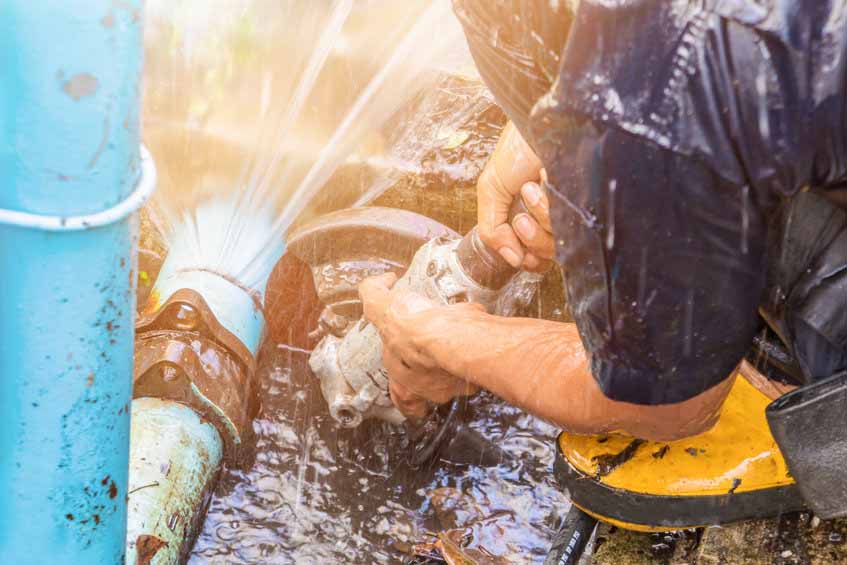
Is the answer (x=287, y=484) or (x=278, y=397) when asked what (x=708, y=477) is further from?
(x=278, y=397)

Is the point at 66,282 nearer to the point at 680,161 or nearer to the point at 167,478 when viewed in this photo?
the point at 680,161

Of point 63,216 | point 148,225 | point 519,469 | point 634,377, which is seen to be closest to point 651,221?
point 634,377

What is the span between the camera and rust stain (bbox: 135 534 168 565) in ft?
7.72

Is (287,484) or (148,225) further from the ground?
(148,225)

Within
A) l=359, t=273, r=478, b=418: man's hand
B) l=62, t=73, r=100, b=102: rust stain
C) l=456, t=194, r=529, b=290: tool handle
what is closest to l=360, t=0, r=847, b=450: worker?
l=359, t=273, r=478, b=418: man's hand

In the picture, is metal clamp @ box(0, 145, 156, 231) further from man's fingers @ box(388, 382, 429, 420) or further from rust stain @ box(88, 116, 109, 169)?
man's fingers @ box(388, 382, 429, 420)

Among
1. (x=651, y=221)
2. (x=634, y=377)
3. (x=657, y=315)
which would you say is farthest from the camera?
(x=634, y=377)

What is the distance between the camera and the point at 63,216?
1.50 metres

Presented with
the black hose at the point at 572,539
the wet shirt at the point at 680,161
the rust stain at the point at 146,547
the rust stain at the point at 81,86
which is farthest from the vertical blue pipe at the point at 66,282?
the black hose at the point at 572,539

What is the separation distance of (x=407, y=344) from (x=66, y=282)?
1.19 m

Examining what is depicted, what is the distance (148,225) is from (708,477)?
274 centimetres

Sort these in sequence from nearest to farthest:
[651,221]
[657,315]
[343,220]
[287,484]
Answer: [651,221] → [657,315] → [287,484] → [343,220]

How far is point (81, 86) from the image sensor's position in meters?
1.42

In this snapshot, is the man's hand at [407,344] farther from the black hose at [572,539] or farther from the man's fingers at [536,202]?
the black hose at [572,539]
